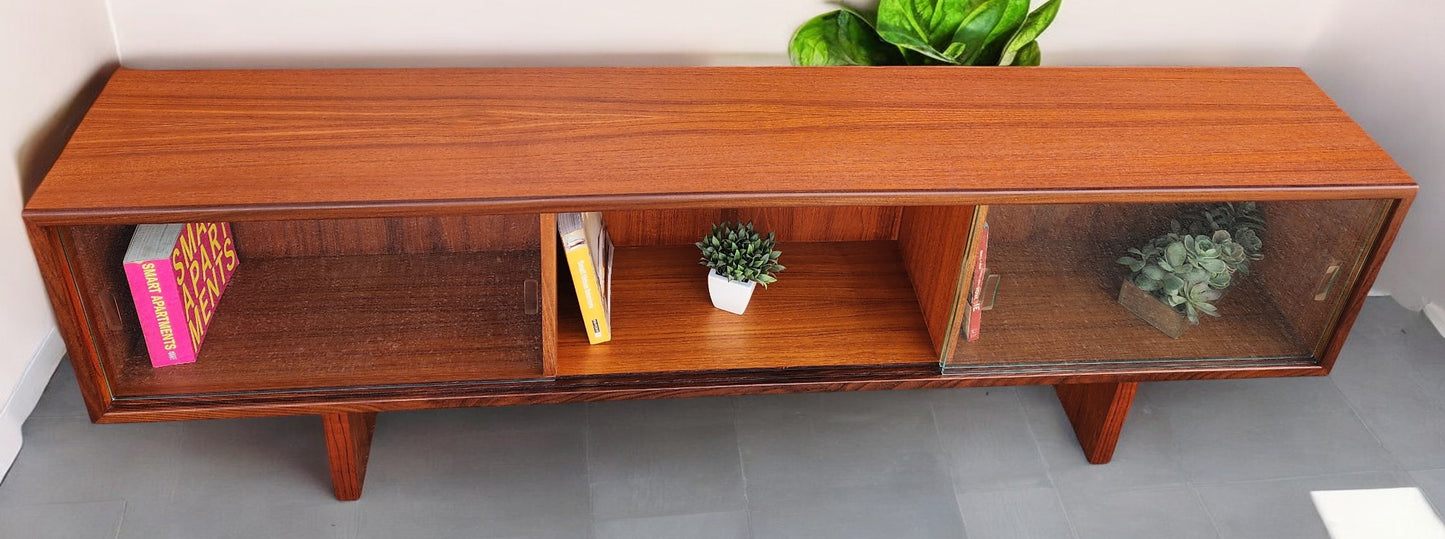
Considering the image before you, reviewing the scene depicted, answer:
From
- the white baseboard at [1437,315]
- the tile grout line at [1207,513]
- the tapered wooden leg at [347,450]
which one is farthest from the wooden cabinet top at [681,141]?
the white baseboard at [1437,315]

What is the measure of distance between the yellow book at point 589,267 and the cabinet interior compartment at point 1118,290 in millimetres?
416

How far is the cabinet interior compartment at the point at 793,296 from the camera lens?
1358 millimetres

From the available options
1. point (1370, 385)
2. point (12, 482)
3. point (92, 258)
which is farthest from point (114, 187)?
point (1370, 385)

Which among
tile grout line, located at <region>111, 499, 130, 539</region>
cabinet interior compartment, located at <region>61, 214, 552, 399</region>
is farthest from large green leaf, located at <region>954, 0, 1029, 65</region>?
tile grout line, located at <region>111, 499, 130, 539</region>

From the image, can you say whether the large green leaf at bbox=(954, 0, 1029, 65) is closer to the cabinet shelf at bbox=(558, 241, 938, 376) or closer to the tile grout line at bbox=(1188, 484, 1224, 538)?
the cabinet shelf at bbox=(558, 241, 938, 376)

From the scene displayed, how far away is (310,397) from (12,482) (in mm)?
459

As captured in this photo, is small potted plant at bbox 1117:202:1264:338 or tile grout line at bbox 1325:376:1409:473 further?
tile grout line at bbox 1325:376:1409:473

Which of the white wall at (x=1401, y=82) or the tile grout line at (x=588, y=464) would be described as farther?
the white wall at (x=1401, y=82)

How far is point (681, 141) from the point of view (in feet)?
4.04

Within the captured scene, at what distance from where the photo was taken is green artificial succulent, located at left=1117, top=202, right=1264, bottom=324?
1290mm

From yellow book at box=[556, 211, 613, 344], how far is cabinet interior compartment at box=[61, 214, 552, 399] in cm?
4

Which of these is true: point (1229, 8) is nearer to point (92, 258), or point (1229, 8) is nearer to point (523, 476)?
point (523, 476)

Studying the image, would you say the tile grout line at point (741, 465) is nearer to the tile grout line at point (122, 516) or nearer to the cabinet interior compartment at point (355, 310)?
the cabinet interior compartment at point (355, 310)

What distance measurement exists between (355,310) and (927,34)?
80 centimetres
